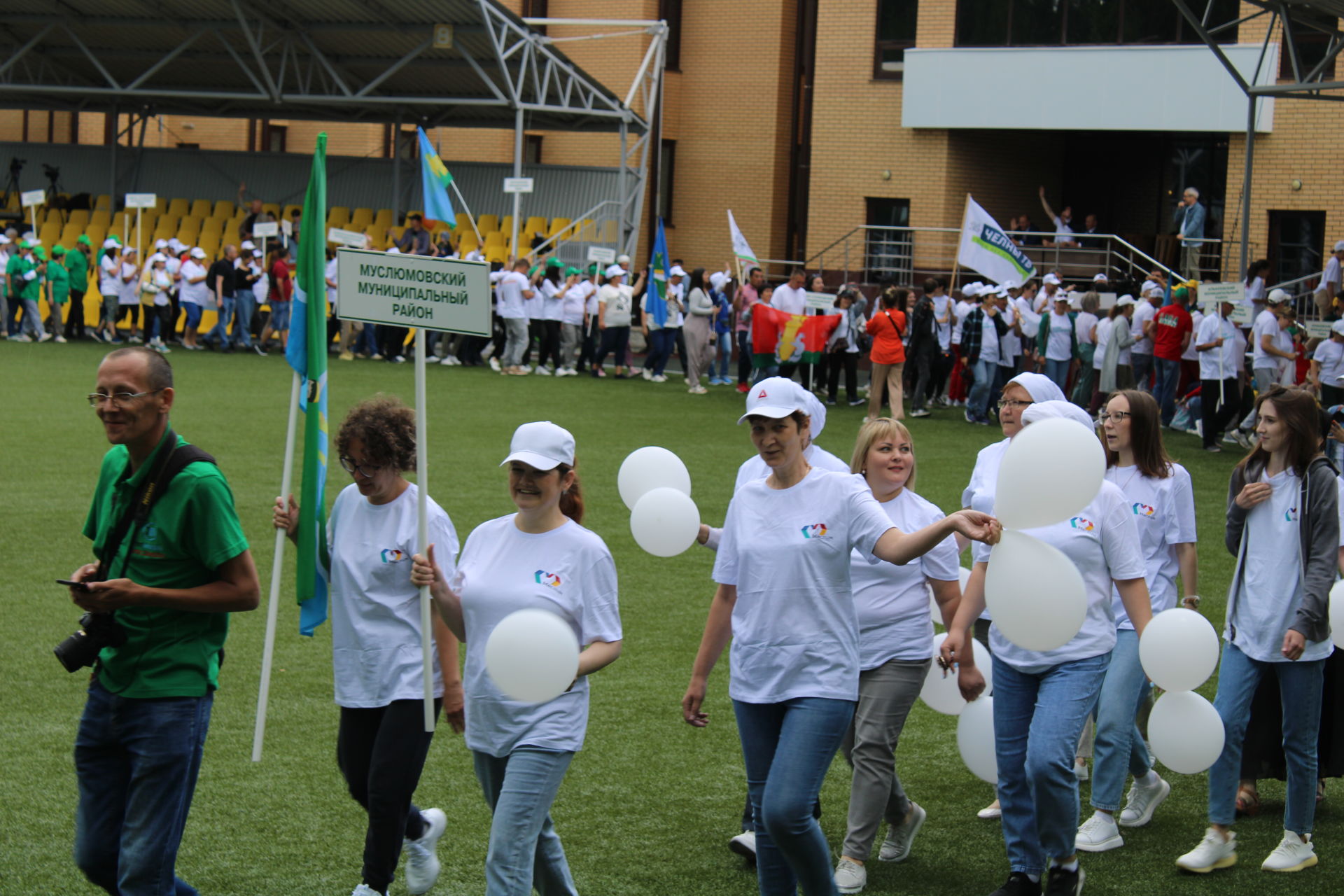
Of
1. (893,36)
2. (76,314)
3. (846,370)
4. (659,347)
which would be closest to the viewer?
(846,370)

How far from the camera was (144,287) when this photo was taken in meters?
26.1

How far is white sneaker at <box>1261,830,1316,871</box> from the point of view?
5.62m

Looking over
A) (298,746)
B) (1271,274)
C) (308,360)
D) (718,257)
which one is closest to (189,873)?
(298,746)

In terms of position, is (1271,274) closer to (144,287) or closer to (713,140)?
(713,140)

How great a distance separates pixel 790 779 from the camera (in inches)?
175

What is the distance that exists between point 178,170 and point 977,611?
33.0 m

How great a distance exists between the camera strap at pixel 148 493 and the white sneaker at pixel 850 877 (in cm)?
269

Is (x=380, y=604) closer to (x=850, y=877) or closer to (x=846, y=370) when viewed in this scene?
(x=850, y=877)

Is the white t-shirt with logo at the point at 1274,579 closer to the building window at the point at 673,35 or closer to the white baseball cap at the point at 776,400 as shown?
the white baseball cap at the point at 776,400

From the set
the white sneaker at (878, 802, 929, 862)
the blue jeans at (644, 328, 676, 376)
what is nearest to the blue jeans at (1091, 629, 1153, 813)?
the white sneaker at (878, 802, 929, 862)

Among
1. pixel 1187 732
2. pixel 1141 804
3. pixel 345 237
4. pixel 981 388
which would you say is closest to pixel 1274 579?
pixel 1187 732

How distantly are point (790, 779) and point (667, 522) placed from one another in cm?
134

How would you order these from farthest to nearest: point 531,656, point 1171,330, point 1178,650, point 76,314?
point 76,314 < point 1171,330 < point 1178,650 < point 531,656

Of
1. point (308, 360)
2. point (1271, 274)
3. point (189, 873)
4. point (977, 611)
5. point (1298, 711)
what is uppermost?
point (1271, 274)
